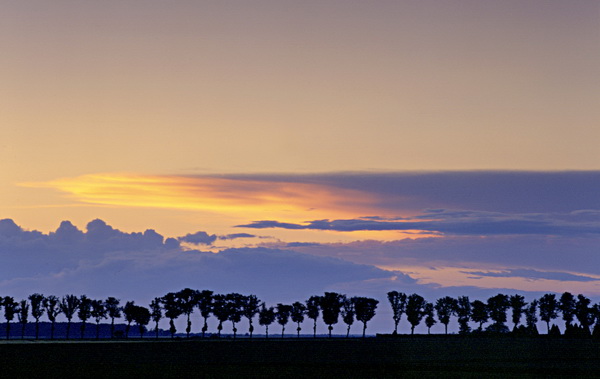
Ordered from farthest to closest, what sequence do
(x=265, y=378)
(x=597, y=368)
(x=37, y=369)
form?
(x=597, y=368) < (x=37, y=369) < (x=265, y=378)

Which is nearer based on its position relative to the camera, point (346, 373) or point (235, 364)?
point (346, 373)

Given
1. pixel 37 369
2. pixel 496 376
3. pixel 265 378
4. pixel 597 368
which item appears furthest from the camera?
pixel 597 368

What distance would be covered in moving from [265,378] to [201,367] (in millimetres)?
14070

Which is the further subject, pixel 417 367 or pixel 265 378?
pixel 417 367

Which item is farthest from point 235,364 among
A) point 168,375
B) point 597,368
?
point 597,368

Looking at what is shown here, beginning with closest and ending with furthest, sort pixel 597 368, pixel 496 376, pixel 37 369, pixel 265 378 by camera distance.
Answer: pixel 265 378 < pixel 496 376 < pixel 37 369 < pixel 597 368

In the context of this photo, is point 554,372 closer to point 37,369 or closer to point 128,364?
point 128,364

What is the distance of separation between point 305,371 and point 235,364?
11.8m

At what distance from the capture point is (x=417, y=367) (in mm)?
75188

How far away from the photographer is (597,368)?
73.9 meters

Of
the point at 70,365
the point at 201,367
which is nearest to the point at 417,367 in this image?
the point at 201,367

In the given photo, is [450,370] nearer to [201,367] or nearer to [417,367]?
[417,367]

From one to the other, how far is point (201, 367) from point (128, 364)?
809 centimetres

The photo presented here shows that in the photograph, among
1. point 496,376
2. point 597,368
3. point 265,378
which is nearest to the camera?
point 265,378
